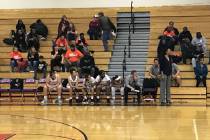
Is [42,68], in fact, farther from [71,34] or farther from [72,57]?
[71,34]

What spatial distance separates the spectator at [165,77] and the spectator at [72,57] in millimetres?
3653

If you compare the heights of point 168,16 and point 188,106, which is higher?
point 168,16

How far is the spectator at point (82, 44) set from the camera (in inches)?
671

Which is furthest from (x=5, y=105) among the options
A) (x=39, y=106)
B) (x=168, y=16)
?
(x=168, y=16)

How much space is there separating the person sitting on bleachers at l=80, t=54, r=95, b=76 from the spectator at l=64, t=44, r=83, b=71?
32cm

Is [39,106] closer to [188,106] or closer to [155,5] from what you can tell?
[188,106]

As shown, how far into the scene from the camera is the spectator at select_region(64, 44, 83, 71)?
656 inches

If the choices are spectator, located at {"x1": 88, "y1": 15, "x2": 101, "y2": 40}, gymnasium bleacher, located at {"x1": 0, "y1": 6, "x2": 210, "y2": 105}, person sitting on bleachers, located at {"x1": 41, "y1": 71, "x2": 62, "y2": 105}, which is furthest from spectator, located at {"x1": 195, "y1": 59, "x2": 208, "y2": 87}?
spectator, located at {"x1": 88, "y1": 15, "x2": 101, "y2": 40}

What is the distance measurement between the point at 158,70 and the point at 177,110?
9.61 feet

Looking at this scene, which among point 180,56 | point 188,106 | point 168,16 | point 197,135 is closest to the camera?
point 197,135

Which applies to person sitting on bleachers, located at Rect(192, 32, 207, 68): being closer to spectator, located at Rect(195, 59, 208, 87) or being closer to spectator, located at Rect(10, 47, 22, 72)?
spectator, located at Rect(195, 59, 208, 87)

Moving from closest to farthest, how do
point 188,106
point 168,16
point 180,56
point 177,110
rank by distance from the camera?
point 177,110 → point 188,106 → point 180,56 → point 168,16

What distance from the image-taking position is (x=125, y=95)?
48.9ft

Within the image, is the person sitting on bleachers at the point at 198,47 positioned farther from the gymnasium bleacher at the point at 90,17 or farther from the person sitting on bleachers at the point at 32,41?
the person sitting on bleachers at the point at 32,41
